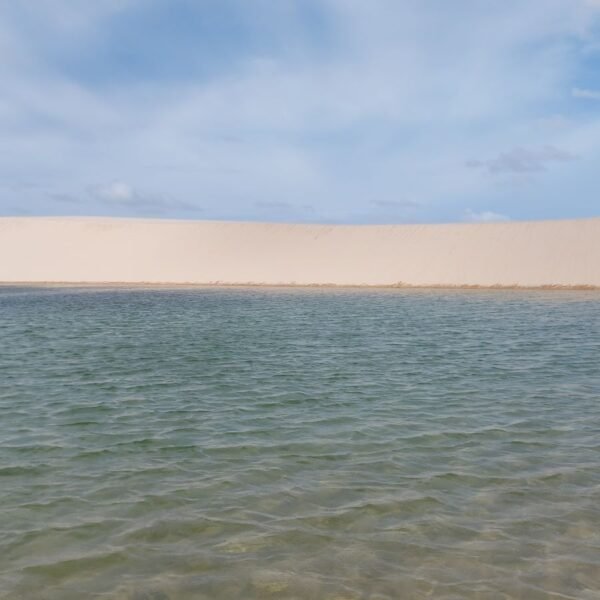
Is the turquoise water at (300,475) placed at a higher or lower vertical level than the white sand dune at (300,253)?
lower

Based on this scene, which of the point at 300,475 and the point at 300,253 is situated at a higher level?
the point at 300,253

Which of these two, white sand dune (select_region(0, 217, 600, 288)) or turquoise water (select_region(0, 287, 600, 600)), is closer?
turquoise water (select_region(0, 287, 600, 600))

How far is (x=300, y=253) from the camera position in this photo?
189 feet

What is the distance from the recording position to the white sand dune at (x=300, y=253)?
4756 cm

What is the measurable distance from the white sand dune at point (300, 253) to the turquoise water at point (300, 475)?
33995 millimetres

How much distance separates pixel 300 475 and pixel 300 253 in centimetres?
5137

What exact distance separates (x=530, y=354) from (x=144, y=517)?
428 inches

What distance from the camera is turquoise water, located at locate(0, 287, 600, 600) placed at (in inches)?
182

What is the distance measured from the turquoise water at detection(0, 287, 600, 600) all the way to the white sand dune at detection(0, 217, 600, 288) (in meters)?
34.0

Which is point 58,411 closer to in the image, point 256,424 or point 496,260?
point 256,424

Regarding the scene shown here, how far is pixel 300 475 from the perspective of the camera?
21.5ft

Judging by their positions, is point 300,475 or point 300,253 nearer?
point 300,475

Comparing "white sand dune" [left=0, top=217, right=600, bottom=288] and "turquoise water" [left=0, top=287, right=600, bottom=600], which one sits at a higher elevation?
"white sand dune" [left=0, top=217, right=600, bottom=288]

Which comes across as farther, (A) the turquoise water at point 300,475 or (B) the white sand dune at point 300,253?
(B) the white sand dune at point 300,253
